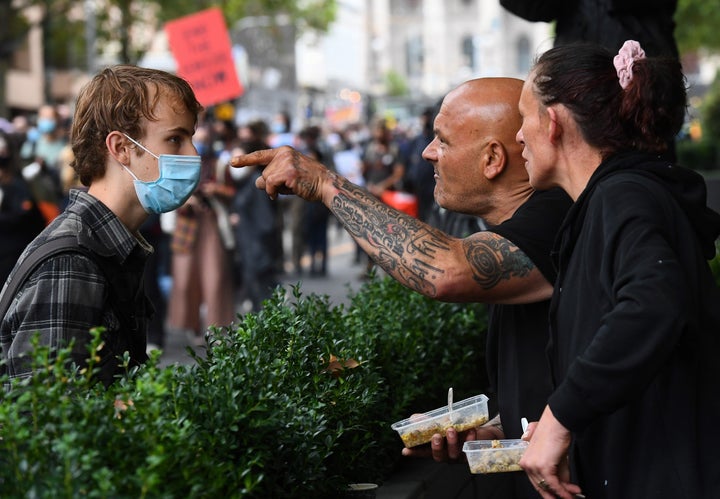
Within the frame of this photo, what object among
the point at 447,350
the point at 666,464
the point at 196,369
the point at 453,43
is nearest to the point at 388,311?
the point at 447,350

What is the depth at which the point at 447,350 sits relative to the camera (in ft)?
16.2

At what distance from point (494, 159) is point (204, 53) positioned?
42.6ft

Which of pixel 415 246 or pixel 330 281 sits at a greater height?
pixel 415 246

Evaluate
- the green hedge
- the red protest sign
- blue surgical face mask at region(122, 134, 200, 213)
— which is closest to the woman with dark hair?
the green hedge

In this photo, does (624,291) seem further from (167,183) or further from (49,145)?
(49,145)

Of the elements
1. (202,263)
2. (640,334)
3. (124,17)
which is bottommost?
(202,263)

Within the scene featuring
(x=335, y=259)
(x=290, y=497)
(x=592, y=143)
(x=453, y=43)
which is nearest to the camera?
(x=592, y=143)

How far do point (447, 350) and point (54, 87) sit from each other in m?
44.4

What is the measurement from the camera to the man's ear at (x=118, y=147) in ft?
11.9

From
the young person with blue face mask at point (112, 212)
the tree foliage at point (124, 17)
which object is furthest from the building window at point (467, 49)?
the young person with blue face mask at point (112, 212)

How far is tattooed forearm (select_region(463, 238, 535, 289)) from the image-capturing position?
3314 millimetres

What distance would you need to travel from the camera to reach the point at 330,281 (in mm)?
17562

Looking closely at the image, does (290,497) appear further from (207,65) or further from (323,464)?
(207,65)

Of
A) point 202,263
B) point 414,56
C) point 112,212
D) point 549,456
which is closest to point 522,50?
point 414,56
